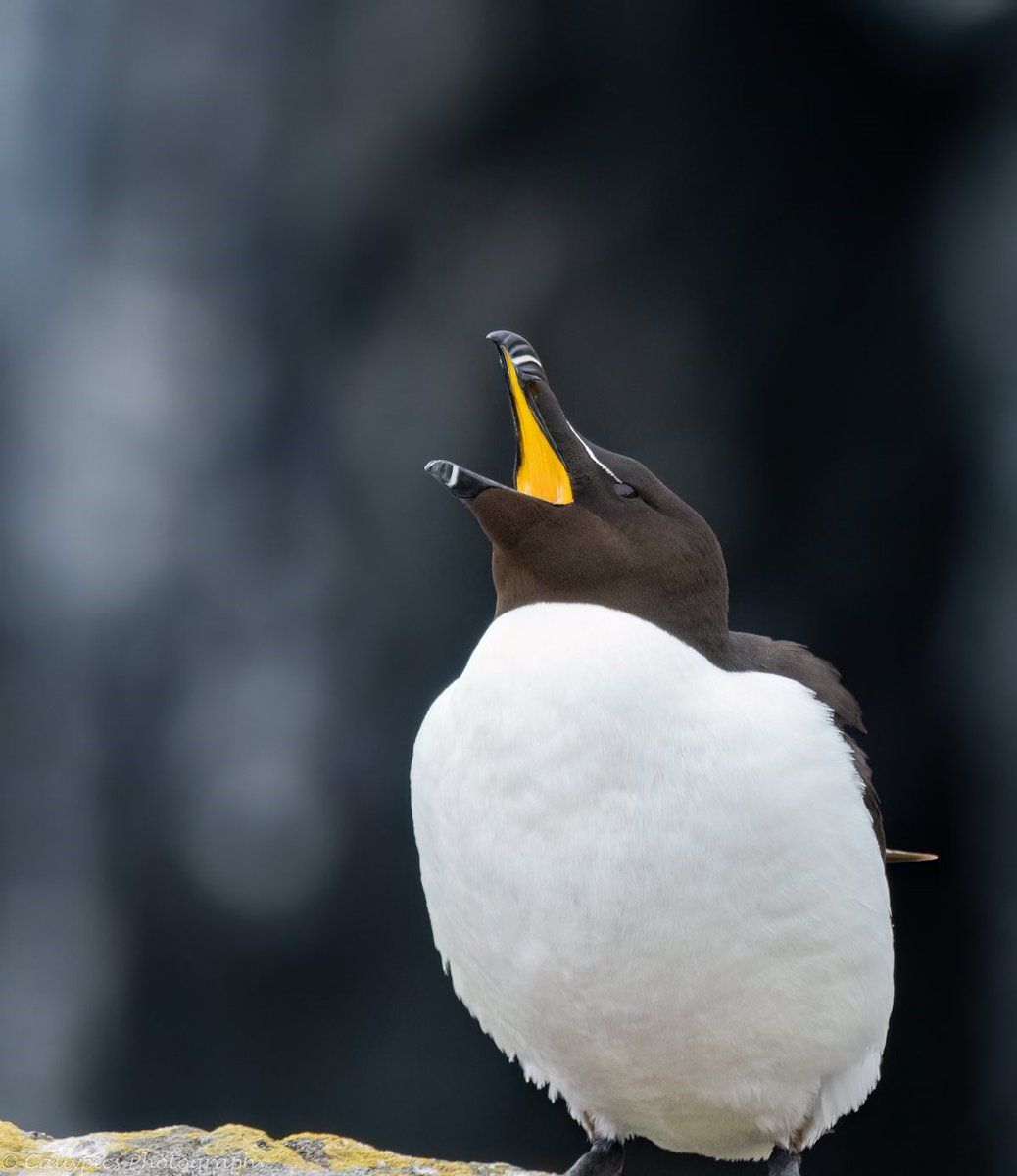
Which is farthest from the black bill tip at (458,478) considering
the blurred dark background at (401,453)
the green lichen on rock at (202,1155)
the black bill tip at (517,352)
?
the blurred dark background at (401,453)

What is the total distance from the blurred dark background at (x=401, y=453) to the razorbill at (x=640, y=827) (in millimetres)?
1379

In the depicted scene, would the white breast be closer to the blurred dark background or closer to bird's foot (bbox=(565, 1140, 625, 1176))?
bird's foot (bbox=(565, 1140, 625, 1176))

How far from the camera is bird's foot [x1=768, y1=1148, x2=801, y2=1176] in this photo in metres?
1.29

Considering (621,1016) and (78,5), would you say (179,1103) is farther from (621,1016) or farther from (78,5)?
(78,5)

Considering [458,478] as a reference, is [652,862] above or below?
below

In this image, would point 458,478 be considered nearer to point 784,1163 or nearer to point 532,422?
point 532,422

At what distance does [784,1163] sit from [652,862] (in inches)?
17.1

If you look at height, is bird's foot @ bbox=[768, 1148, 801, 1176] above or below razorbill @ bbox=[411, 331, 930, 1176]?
below

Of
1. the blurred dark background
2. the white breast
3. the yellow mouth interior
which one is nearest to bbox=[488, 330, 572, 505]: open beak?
the yellow mouth interior

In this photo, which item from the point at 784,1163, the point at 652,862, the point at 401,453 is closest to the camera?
the point at 652,862

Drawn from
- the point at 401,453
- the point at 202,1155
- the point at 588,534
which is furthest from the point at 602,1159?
the point at 401,453

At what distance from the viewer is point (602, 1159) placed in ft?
4.53

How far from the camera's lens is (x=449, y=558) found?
104 inches

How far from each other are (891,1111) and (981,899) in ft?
1.48
